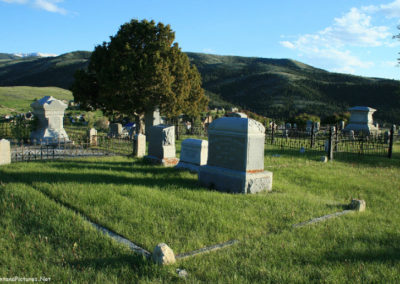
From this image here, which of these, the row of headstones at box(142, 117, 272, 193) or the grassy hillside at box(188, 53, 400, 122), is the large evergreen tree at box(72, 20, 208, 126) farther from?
the grassy hillside at box(188, 53, 400, 122)

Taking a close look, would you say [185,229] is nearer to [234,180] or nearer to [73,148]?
[234,180]

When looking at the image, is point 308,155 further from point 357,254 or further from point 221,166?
point 357,254

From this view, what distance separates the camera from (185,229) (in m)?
4.29

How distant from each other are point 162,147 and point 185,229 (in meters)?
5.41

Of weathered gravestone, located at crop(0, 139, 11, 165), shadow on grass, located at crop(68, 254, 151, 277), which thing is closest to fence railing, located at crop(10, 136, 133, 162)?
weathered gravestone, located at crop(0, 139, 11, 165)

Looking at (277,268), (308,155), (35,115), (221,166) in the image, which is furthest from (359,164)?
(35,115)

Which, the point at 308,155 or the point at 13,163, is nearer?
the point at 13,163

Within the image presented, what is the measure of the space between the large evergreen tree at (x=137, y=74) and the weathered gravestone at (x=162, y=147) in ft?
20.9

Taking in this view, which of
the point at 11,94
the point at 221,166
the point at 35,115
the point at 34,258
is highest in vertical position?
the point at 11,94

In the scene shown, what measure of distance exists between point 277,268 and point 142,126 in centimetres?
1554

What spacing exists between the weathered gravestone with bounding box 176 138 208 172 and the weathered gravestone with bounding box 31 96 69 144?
6.80 m

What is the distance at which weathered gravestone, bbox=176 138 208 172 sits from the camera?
8836mm

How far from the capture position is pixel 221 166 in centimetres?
706

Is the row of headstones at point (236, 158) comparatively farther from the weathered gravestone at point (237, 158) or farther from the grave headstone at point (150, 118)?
the grave headstone at point (150, 118)
